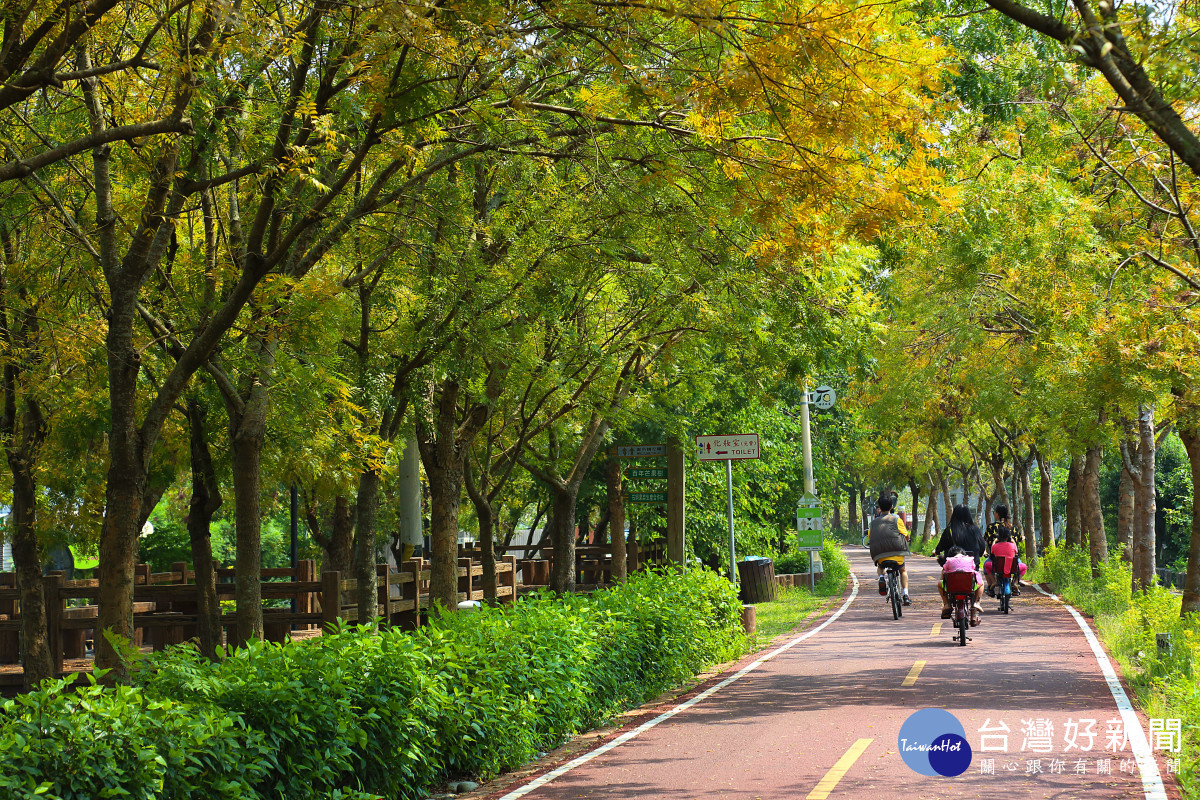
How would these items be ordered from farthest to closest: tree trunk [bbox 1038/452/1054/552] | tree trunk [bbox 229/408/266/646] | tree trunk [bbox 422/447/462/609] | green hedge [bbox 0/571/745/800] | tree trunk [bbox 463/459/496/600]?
tree trunk [bbox 1038/452/1054/552] < tree trunk [bbox 463/459/496/600] < tree trunk [bbox 422/447/462/609] < tree trunk [bbox 229/408/266/646] < green hedge [bbox 0/571/745/800]

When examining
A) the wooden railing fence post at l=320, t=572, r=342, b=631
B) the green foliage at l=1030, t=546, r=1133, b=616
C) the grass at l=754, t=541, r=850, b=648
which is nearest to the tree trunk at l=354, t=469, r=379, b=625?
the wooden railing fence post at l=320, t=572, r=342, b=631

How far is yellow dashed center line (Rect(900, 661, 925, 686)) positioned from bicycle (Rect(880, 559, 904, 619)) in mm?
5338

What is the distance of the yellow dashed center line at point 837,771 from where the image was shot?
789 centimetres

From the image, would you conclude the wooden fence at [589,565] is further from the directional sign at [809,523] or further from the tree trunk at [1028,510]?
the tree trunk at [1028,510]

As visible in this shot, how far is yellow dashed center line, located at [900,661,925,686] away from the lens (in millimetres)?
13080

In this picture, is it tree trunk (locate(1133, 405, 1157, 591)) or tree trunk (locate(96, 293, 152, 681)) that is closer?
tree trunk (locate(96, 293, 152, 681))

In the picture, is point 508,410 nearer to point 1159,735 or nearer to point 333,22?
point 333,22

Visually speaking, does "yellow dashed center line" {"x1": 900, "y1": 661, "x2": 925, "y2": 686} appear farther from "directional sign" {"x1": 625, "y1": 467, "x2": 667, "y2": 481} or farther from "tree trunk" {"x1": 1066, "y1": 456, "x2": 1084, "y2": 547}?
"tree trunk" {"x1": 1066, "y1": 456, "x2": 1084, "y2": 547}

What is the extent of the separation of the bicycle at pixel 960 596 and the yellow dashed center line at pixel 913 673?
228 cm

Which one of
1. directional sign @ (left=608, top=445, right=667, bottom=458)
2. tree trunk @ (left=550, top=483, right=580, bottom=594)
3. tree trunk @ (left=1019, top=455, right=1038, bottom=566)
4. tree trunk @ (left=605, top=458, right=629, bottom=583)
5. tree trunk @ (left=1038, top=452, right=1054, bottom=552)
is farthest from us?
tree trunk @ (left=1019, top=455, right=1038, bottom=566)

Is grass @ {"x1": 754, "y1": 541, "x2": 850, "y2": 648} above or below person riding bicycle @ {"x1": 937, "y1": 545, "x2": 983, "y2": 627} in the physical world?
below

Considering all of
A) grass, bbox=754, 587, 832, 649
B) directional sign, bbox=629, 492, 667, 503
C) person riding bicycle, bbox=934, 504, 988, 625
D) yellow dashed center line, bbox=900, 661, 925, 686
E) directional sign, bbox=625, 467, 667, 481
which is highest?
directional sign, bbox=625, 467, 667, 481

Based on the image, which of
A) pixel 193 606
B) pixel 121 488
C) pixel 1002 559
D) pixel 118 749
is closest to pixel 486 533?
pixel 193 606

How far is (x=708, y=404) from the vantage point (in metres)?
25.5
